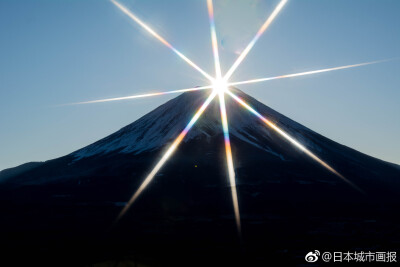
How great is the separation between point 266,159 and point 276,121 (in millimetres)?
28404

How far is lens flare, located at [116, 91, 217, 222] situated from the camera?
67.5 m

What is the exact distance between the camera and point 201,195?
69.7 metres

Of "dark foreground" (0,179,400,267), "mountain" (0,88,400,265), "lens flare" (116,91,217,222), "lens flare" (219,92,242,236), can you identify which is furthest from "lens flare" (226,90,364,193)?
"lens flare" (116,91,217,222)

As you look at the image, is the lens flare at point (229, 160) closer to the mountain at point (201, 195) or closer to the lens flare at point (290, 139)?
the mountain at point (201, 195)

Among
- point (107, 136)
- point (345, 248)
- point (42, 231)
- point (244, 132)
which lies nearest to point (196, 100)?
point (244, 132)

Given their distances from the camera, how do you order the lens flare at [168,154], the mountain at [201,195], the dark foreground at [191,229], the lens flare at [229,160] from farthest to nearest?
the lens flare at [168,154] → the lens flare at [229,160] → the mountain at [201,195] → the dark foreground at [191,229]

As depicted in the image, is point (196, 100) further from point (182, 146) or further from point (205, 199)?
point (205, 199)

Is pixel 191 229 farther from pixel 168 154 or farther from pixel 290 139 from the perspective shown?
pixel 290 139

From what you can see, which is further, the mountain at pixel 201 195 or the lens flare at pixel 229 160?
the lens flare at pixel 229 160

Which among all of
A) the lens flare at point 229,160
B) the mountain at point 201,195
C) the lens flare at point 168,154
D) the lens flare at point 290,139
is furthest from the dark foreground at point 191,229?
the lens flare at point 290,139

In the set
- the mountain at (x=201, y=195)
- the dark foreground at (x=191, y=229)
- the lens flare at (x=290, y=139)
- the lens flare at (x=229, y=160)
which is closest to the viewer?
the dark foreground at (x=191, y=229)

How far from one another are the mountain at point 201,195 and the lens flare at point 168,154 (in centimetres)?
162

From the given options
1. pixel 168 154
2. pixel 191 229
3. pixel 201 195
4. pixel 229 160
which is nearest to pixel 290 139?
pixel 229 160

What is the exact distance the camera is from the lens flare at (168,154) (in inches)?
2657
